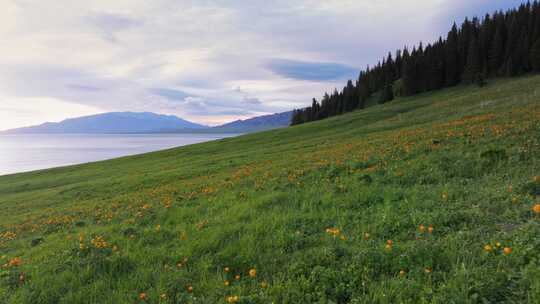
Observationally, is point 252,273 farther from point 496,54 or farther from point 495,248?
point 496,54

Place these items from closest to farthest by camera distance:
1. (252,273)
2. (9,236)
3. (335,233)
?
(252,273) < (335,233) < (9,236)

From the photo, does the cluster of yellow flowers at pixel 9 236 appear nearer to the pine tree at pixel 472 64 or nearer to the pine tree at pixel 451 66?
the pine tree at pixel 472 64

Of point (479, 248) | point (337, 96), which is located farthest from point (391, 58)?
point (479, 248)

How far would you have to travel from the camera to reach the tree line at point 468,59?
63.0 metres

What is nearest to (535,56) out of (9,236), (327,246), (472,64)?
(472,64)

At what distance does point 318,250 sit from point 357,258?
2.38 ft

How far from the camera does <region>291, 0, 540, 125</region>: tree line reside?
63.0 m

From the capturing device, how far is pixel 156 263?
513cm

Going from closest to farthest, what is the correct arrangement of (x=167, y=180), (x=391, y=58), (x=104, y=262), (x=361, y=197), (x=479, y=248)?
1. (x=479, y=248)
2. (x=104, y=262)
3. (x=361, y=197)
4. (x=167, y=180)
5. (x=391, y=58)

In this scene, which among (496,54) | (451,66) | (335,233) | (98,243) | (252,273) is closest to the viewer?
(252,273)

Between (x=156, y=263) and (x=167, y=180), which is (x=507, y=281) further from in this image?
(x=167, y=180)

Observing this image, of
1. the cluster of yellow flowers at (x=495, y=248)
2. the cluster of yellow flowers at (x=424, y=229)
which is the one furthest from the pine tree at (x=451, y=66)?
the cluster of yellow flowers at (x=495, y=248)

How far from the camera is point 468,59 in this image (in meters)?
70.8

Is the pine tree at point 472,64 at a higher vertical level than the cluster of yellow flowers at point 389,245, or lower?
higher
